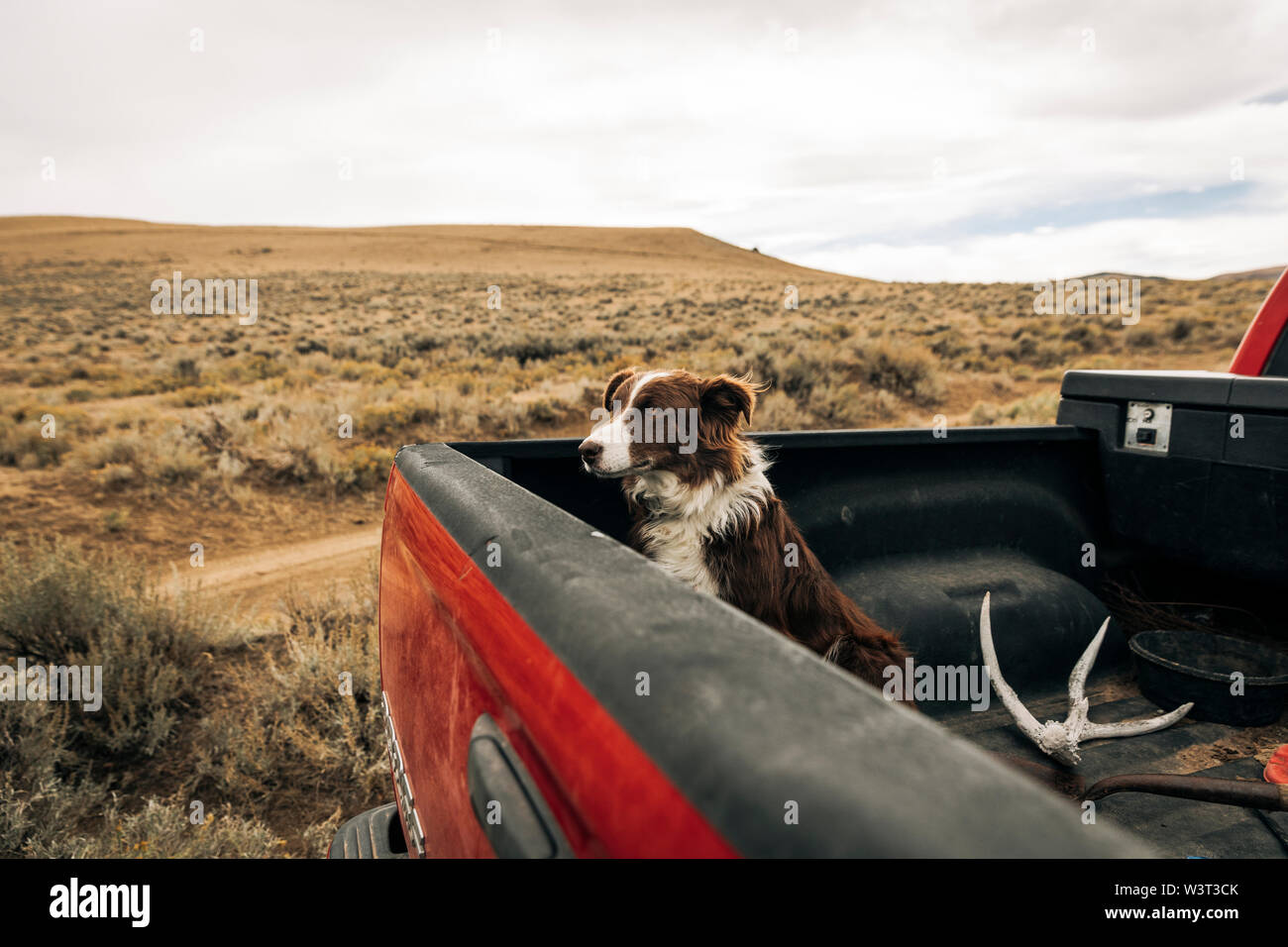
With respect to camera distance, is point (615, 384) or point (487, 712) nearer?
point (487, 712)

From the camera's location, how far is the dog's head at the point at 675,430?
2.96 metres

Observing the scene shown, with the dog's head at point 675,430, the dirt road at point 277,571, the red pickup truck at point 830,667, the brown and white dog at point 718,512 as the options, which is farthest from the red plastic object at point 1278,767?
the dirt road at point 277,571

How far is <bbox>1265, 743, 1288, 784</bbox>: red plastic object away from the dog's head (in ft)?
7.12

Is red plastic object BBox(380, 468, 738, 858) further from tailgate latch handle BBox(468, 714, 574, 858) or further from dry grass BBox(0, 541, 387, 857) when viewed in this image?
dry grass BBox(0, 541, 387, 857)

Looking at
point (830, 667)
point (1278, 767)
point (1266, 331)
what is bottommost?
point (1278, 767)

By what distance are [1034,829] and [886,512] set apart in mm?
3321

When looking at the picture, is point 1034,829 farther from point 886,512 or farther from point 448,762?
point 886,512

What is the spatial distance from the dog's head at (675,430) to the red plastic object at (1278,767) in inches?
85.5

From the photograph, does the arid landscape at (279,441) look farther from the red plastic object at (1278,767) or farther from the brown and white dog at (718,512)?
the red plastic object at (1278,767)

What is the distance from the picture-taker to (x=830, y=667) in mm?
846

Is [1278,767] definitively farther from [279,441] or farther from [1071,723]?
[279,441]

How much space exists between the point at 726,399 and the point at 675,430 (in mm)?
268

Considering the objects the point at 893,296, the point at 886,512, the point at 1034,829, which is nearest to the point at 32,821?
the point at 886,512

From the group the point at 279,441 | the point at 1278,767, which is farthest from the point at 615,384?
the point at 279,441
